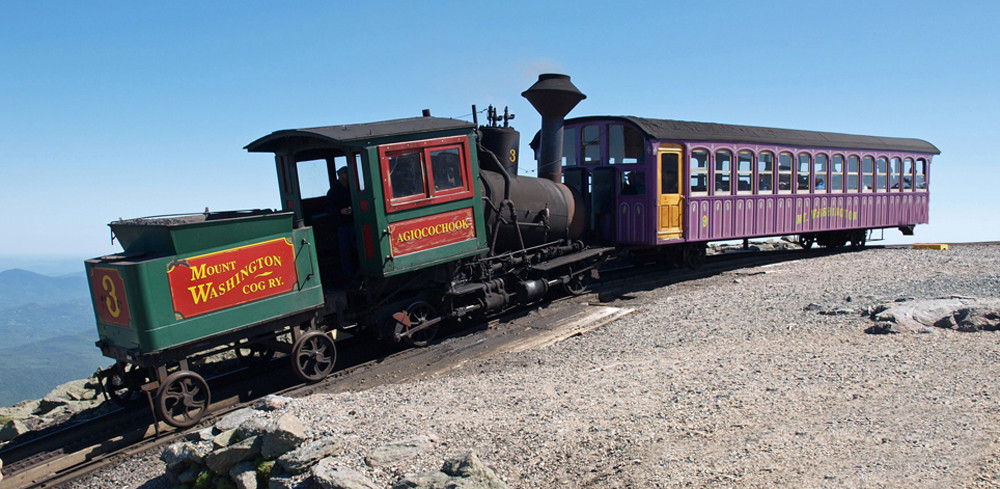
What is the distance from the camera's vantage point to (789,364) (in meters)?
6.35

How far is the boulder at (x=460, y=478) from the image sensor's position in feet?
12.8

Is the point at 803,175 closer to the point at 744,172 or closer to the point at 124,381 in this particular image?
the point at 744,172

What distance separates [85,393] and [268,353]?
11.9 feet

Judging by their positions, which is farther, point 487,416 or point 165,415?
point 165,415

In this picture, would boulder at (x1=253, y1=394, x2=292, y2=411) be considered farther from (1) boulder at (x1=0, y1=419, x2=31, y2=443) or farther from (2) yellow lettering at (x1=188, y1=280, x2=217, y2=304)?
(1) boulder at (x1=0, y1=419, x2=31, y2=443)

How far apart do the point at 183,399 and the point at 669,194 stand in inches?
370

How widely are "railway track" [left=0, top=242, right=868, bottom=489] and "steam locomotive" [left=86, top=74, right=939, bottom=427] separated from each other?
0.30 metres

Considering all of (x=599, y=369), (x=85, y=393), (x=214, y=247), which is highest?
(x=214, y=247)

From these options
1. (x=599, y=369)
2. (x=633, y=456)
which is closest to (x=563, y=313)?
(x=599, y=369)

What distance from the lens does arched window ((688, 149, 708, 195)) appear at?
12.5 metres

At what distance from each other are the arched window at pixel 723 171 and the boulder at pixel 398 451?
10.1 meters

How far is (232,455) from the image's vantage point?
16.4ft

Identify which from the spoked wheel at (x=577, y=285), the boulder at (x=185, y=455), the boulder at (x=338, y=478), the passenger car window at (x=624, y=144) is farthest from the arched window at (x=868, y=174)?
the boulder at (x=185, y=455)

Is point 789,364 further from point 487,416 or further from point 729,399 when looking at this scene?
point 487,416
